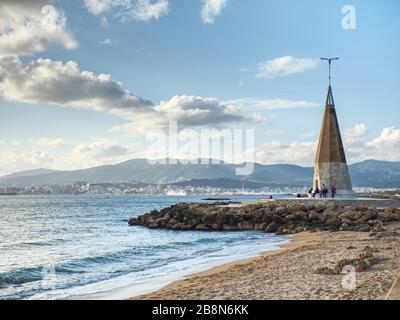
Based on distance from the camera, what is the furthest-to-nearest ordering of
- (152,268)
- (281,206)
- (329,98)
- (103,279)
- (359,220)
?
(329,98) < (281,206) < (359,220) < (152,268) < (103,279)

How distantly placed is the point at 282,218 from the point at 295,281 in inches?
738

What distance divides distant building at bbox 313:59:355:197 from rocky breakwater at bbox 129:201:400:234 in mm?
7896

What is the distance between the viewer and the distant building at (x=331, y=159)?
3912 centimetres

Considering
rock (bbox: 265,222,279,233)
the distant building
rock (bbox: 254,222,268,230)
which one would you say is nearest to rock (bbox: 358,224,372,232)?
rock (bbox: 265,222,279,233)

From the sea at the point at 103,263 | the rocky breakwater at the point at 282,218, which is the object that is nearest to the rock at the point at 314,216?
the rocky breakwater at the point at 282,218

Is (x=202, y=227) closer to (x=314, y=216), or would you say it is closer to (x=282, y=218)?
(x=282, y=218)

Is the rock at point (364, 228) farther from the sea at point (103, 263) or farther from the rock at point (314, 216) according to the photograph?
the sea at point (103, 263)

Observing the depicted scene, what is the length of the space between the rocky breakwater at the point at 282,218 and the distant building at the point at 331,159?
7896 millimetres

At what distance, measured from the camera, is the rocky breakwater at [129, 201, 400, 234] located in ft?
78.9
